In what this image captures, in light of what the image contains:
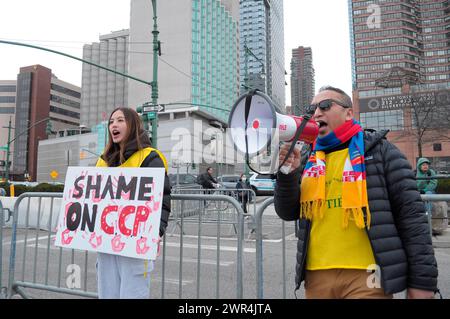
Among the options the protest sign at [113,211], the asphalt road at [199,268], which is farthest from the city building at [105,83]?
the protest sign at [113,211]

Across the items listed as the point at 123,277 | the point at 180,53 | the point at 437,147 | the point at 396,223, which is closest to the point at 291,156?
the point at 396,223

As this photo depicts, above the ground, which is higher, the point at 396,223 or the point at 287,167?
the point at 287,167

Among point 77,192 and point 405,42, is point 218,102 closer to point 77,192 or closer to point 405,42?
point 405,42

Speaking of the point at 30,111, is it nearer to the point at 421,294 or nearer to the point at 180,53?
the point at 180,53

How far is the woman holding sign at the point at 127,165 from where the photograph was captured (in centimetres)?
262

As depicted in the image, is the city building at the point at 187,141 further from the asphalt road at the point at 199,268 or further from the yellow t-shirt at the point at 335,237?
the yellow t-shirt at the point at 335,237

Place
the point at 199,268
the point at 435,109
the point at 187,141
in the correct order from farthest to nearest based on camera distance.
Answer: the point at 187,141 → the point at 435,109 → the point at 199,268

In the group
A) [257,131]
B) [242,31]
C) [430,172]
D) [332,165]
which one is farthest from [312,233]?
[242,31]

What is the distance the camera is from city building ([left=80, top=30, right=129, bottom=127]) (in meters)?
92.9

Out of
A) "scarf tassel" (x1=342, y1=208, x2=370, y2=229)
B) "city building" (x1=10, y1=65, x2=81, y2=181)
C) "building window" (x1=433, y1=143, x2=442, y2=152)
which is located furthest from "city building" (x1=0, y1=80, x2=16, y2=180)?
"scarf tassel" (x1=342, y1=208, x2=370, y2=229)

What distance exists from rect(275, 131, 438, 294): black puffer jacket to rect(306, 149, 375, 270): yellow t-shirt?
0.08m

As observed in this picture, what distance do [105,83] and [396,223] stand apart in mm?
100682

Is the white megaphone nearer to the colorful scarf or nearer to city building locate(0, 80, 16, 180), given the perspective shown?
the colorful scarf

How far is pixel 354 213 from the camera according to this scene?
→ 1860mm
